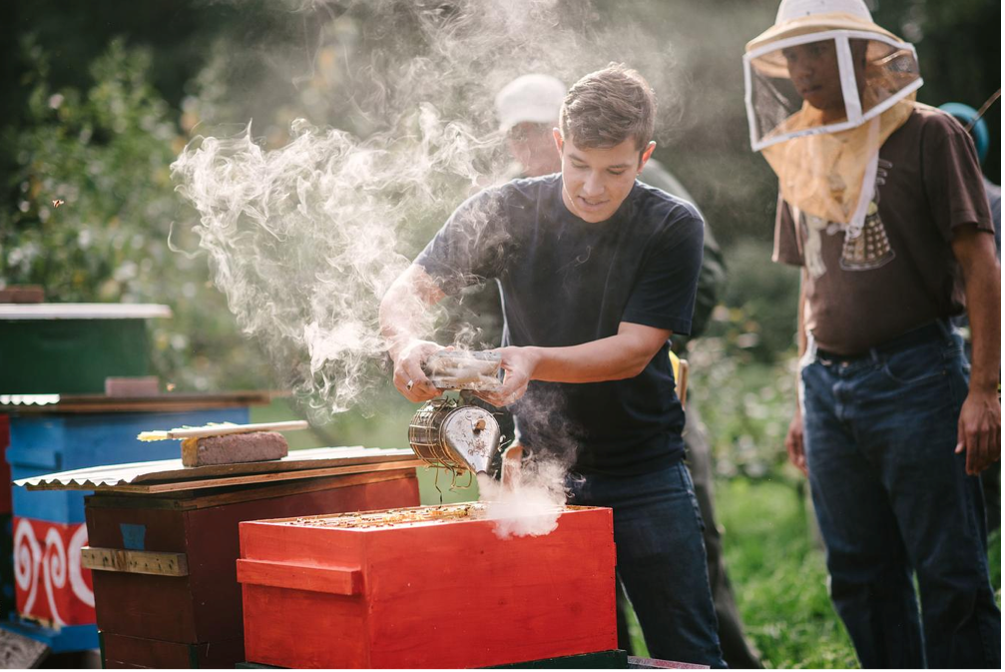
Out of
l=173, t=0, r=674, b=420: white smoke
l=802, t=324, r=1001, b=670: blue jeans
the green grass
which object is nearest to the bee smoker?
l=173, t=0, r=674, b=420: white smoke

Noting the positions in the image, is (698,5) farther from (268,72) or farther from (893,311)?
(893,311)

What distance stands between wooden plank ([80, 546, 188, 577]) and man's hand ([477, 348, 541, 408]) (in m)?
0.86

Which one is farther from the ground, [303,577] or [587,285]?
[587,285]

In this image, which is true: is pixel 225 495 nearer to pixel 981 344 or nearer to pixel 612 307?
pixel 612 307

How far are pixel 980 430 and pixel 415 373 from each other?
1.76 metres

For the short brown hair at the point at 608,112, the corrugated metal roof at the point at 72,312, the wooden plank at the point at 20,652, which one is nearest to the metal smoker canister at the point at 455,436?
the short brown hair at the point at 608,112

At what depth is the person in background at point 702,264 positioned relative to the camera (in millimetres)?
3699

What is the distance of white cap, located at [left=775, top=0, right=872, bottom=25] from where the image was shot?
3.22 m

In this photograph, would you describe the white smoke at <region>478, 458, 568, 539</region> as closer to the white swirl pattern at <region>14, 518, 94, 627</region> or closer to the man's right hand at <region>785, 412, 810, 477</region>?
the man's right hand at <region>785, 412, 810, 477</region>

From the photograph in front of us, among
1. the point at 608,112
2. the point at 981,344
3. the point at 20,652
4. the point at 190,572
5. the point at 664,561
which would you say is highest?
the point at 608,112

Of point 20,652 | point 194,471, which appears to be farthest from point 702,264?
point 20,652

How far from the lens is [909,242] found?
3.07 metres

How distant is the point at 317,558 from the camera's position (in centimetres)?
193

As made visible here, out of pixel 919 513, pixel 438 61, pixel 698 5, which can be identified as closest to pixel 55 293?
pixel 438 61
